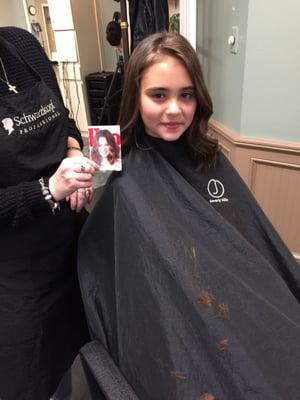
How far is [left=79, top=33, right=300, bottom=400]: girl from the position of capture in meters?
0.76

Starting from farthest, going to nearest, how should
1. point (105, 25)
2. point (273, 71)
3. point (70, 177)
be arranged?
1. point (105, 25)
2. point (273, 71)
3. point (70, 177)

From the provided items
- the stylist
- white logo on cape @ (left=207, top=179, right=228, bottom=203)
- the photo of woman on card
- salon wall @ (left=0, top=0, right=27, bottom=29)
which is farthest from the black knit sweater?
salon wall @ (left=0, top=0, right=27, bottom=29)

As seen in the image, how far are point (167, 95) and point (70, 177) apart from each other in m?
0.33

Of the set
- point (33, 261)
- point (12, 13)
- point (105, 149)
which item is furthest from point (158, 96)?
point (12, 13)

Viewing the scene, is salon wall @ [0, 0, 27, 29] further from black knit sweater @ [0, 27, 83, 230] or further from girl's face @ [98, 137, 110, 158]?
girl's face @ [98, 137, 110, 158]

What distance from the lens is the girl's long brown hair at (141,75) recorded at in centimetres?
87

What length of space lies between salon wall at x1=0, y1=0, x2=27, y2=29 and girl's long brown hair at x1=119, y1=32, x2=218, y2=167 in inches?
160

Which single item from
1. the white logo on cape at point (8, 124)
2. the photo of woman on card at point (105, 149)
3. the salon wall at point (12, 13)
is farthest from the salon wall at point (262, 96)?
the salon wall at point (12, 13)

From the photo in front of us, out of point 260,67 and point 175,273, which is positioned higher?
point 260,67

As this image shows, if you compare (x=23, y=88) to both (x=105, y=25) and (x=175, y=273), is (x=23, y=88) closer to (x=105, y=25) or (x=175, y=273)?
(x=175, y=273)

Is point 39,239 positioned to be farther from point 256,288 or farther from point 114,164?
point 256,288

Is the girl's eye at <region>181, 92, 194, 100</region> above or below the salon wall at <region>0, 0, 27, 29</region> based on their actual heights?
below

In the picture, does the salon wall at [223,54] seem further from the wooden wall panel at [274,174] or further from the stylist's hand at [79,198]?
the stylist's hand at [79,198]

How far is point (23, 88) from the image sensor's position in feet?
2.95
